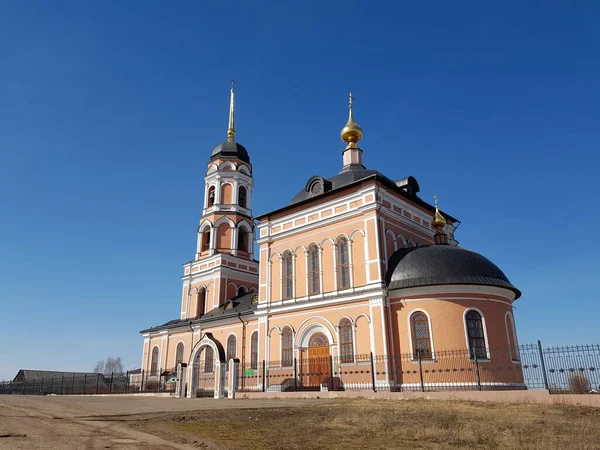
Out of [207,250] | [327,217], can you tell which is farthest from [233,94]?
[327,217]

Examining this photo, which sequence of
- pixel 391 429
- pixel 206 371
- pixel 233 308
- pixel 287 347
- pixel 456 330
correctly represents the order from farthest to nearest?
pixel 233 308, pixel 206 371, pixel 287 347, pixel 456 330, pixel 391 429

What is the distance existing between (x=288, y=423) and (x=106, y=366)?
374ft

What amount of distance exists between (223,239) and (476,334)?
20443 millimetres

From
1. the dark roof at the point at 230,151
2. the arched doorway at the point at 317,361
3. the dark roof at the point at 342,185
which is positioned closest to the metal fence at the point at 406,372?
the arched doorway at the point at 317,361

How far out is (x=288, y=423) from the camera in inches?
347

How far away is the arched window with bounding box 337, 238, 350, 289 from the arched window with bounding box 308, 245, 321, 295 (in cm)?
129

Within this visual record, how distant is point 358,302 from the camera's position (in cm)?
2044

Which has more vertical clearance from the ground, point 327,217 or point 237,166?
point 237,166

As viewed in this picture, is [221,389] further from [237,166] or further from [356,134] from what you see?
[237,166]

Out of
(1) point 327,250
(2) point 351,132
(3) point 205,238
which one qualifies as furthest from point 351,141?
(3) point 205,238

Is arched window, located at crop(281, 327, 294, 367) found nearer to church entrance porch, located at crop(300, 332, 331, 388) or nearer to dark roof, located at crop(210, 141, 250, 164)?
church entrance porch, located at crop(300, 332, 331, 388)

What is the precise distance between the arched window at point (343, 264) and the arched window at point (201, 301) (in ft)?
48.8

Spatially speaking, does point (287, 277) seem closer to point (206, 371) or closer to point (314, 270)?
point (314, 270)

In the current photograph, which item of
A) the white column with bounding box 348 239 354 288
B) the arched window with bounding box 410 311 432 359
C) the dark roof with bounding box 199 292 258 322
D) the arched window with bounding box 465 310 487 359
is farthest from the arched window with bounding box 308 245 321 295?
the arched window with bounding box 465 310 487 359
